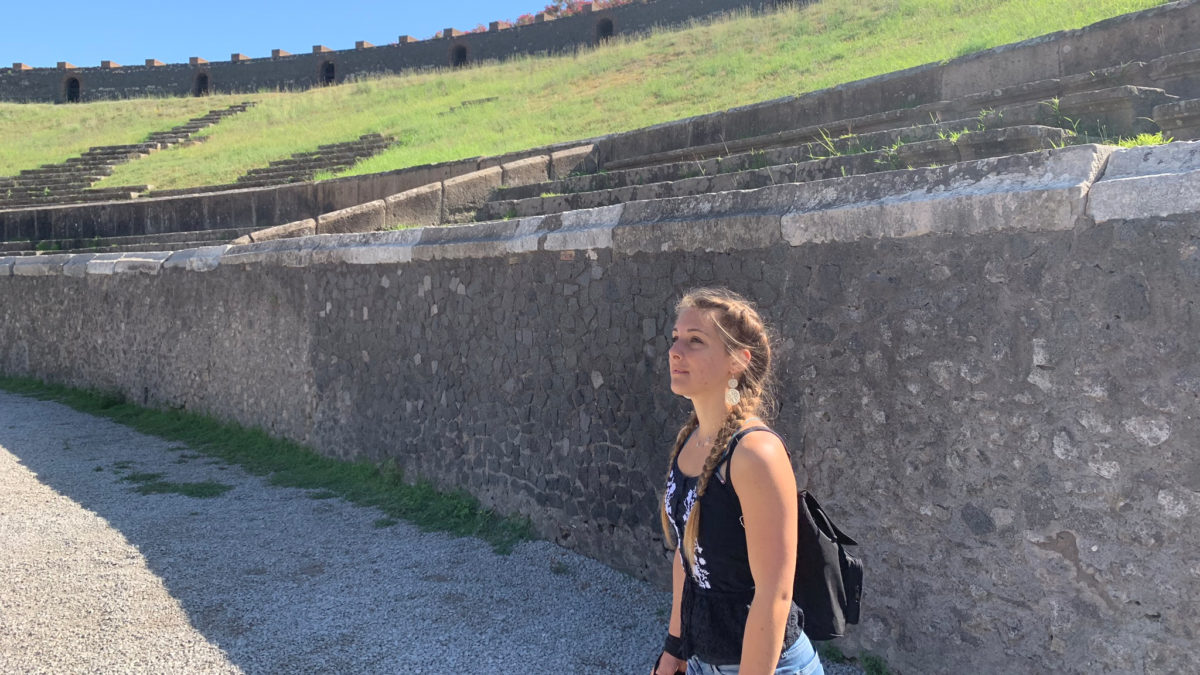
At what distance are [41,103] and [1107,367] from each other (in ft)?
136

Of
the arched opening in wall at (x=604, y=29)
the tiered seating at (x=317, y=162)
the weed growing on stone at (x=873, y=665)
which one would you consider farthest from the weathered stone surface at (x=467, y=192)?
the arched opening in wall at (x=604, y=29)

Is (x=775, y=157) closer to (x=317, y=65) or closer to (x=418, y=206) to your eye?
(x=418, y=206)

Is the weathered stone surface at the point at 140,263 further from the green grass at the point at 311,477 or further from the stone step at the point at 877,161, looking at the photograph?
the stone step at the point at 877,161

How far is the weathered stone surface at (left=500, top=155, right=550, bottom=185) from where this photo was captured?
10.2m

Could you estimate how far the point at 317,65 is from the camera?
35.2 metres

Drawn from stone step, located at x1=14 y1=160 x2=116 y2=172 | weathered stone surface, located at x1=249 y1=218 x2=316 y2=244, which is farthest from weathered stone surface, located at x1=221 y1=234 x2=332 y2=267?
stone step, located at x1=14 y1=160 x2=116 y2=172

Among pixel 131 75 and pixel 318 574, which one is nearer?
pixel 318 574

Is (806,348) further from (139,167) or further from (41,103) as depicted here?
(41,103)

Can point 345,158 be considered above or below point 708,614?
above

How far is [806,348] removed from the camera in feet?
13.0

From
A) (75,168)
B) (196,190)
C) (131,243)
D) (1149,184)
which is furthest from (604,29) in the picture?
(1149,184)

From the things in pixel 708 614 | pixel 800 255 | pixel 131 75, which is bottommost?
pixel 708 614

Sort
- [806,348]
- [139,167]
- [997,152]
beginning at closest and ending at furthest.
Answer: [806,348] → [997,152] → [139,167]

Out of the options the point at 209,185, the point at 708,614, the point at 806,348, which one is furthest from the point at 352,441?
the point at 209,185
